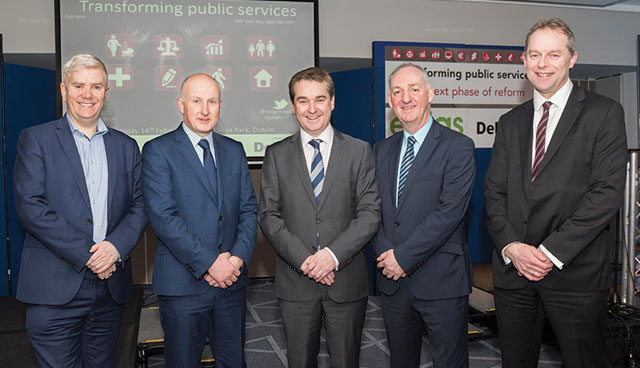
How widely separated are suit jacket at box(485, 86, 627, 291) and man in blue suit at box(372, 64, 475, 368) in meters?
0.20

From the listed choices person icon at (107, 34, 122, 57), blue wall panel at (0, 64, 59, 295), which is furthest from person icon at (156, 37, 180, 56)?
blue wall panel at (0, 64, 59, 295)

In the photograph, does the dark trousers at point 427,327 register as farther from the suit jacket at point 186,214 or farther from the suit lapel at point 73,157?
the suit lapel at point 73,157

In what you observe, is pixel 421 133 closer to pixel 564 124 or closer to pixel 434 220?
pixel 434 220

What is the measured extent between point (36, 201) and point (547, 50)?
6.74 ft

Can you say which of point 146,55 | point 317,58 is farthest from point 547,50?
point 146,55

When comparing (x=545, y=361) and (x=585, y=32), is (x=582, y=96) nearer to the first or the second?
(x=545, y=361)

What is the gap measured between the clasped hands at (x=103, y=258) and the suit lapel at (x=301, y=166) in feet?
2.67

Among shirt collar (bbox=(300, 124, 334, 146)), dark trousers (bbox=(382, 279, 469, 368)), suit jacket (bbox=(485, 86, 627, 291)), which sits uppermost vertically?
shirt collar (bbox=(300, 124, 334, 146))

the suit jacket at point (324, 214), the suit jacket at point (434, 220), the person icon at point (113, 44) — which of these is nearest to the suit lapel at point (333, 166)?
the suit jacket at point (324, 214)

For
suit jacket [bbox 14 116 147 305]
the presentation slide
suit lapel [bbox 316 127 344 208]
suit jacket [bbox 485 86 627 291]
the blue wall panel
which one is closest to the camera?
suit jacket [bbox 485 86 627 291]

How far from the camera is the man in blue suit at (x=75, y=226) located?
2014 millimetres

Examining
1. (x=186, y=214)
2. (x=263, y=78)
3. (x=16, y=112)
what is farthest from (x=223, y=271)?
(x=16, y=112)

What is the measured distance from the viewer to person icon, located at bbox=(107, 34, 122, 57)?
13.8 feet

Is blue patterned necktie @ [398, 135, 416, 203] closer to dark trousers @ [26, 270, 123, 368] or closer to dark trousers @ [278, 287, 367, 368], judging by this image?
dark trousers @ [278, 287, 367, 368]
